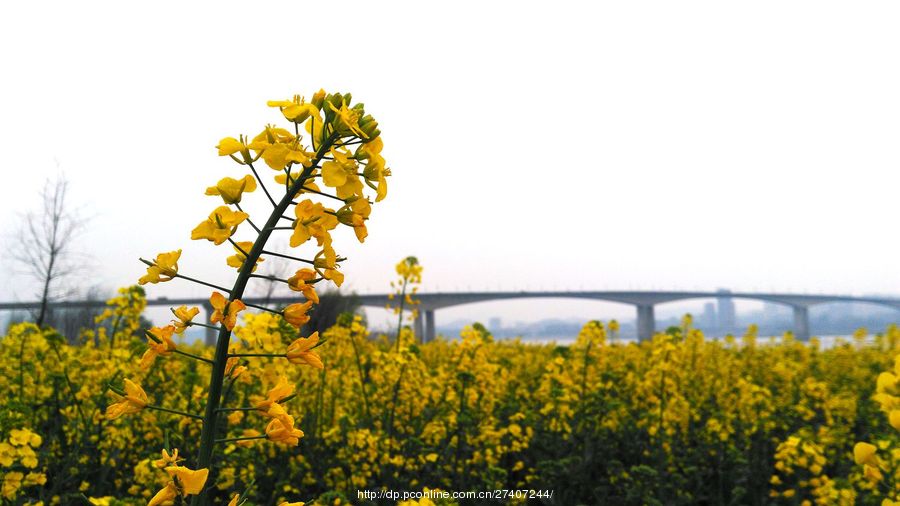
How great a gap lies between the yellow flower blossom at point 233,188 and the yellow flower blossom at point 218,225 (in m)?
0.06

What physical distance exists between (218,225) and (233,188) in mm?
97

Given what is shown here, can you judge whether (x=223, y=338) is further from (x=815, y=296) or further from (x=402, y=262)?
(x=815, y=296)

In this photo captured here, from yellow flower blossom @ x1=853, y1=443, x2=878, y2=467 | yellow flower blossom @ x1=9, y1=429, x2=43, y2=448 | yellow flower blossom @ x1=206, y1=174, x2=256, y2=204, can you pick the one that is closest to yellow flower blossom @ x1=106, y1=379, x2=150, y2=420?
yellow flower blossom @ x1=206, y1=174, x2=256, y2=204

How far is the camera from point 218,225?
1.22 m

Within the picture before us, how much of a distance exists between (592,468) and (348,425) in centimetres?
221

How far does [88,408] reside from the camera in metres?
4.66

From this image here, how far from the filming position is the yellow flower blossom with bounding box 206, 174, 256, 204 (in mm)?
1264

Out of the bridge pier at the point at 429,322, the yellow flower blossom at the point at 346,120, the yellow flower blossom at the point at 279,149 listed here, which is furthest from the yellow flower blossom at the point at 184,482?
the bridge pier at the point at 429,322

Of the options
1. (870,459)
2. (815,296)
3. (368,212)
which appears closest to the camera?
(368,212)

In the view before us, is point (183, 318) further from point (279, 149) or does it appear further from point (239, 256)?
point (279, 149)

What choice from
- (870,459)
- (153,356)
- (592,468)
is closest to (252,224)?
(153,356)

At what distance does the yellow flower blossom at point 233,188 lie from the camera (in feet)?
4.15

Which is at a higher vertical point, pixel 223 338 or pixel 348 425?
pixel 223 338

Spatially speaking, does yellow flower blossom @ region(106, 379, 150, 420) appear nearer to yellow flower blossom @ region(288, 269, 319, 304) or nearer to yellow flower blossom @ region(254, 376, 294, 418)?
yellow flower blossom @ region(254, 376, 294, 418)
